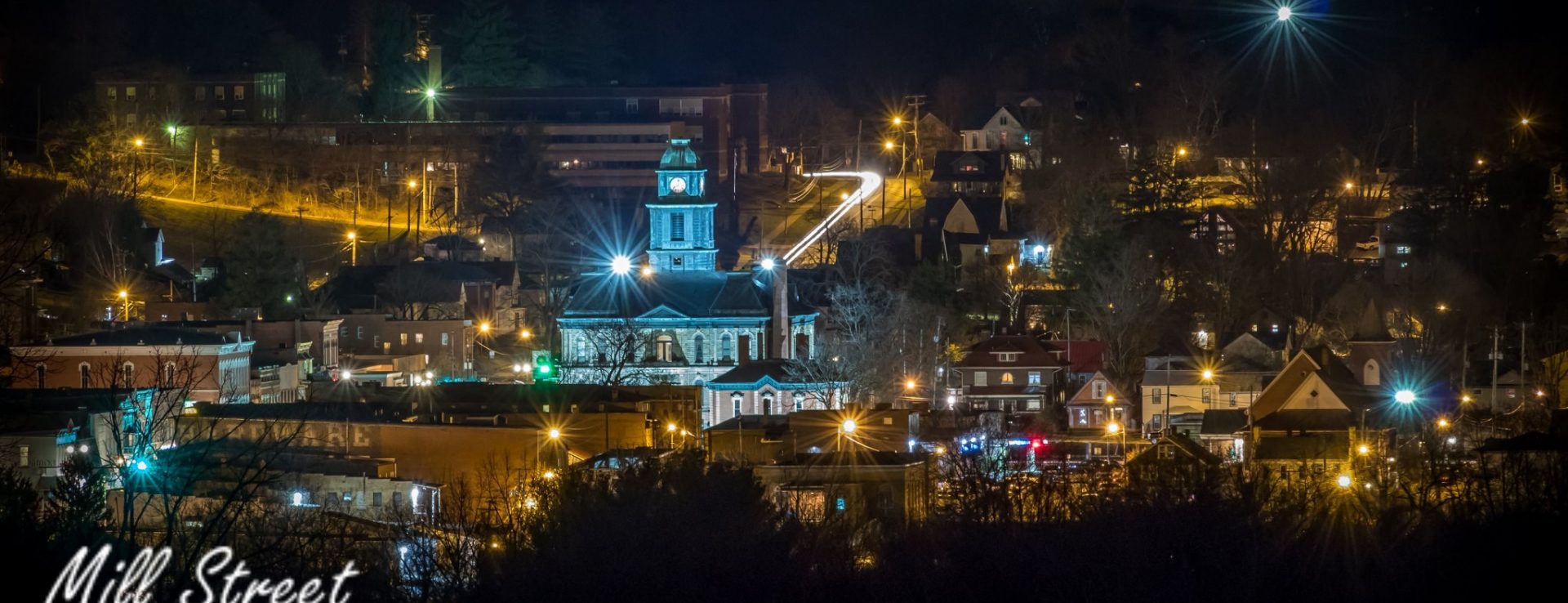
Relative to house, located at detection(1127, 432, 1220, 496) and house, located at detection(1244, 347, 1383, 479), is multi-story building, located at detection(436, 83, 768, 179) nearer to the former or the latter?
house, located at detection(1244, 347, 1383, 479)

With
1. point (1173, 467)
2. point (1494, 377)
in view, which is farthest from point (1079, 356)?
point (1173, 467)

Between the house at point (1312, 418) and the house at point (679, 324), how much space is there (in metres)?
9.06

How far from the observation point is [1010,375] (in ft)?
138

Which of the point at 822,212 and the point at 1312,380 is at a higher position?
the point at 822,212

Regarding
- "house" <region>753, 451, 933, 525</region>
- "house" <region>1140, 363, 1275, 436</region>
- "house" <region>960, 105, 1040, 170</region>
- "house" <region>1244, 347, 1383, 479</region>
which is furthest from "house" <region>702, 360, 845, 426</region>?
"house" <region>960, 105, 1040, 170</region>

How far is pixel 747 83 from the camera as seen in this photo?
65.7 metres

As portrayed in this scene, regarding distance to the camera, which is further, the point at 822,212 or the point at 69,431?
the point at 822,212

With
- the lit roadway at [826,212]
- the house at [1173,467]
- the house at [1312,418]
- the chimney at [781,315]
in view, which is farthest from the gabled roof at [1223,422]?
the lit roadway at [826,212]

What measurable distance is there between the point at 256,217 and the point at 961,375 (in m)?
14.1

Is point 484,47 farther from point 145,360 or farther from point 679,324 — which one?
point 145,360

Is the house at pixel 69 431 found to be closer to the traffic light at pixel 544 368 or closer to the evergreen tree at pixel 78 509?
the evergreen tree at pixel 78 509

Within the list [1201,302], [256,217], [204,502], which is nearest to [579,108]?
[256,217]

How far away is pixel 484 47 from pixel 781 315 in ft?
83.8

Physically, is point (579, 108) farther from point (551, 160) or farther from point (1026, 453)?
point (1026, 453)
